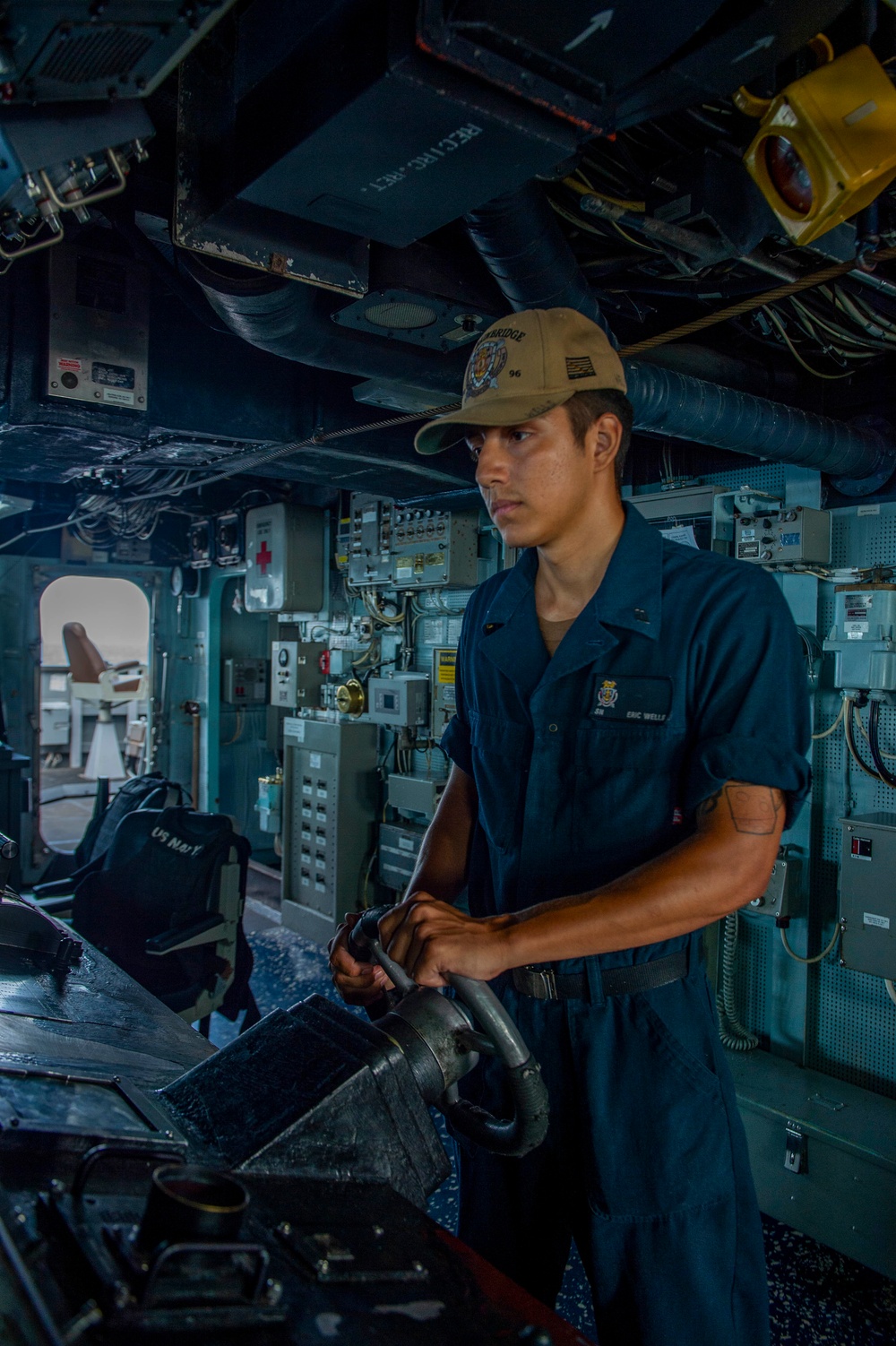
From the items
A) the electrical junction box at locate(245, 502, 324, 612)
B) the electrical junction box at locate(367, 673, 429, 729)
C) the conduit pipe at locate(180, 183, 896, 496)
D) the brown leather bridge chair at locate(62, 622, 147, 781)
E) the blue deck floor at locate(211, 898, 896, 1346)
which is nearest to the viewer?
the conduit pipe at locate(180, 183, 896, 496)

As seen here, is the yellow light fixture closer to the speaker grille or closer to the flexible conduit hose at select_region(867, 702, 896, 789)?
the speaker grille

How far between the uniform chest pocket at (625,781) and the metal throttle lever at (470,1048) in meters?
0.52

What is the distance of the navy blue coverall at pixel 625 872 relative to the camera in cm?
146

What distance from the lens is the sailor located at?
143 cm

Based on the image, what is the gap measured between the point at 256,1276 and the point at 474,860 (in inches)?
46.6

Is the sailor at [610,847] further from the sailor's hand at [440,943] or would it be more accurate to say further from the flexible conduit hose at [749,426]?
the flexible conduit hose at [749,426]

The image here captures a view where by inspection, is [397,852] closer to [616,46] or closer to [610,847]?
[610,847]

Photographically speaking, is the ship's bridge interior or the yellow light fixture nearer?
the ship's bridge interior

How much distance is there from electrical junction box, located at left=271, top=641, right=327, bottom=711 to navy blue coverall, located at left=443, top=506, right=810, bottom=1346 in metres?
5.31

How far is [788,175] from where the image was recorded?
1.85 meters

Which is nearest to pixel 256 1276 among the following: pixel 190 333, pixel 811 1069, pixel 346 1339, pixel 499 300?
pixel 346 1339

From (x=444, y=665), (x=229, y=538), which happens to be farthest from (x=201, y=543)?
(x=444, y=665)

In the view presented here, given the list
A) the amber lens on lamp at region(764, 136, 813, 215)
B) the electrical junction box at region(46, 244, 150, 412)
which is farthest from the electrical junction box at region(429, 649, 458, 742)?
the amber lens on lamp at region(764, 136, 813, 215)

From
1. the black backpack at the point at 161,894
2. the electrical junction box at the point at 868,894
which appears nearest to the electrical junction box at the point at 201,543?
the black backpack at the point at 161,894
